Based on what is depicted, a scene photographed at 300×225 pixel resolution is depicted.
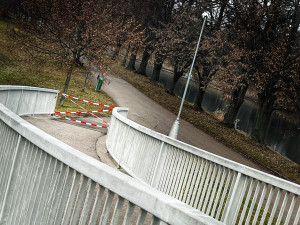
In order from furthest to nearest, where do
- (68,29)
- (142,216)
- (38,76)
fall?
(38,76), (68,29), (142,216)

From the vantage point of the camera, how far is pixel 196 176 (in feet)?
20.0

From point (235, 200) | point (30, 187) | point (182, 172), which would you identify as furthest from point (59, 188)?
point (182, 172)

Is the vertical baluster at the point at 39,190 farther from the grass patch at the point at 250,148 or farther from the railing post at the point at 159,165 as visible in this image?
the grass patch at the point at 250,148

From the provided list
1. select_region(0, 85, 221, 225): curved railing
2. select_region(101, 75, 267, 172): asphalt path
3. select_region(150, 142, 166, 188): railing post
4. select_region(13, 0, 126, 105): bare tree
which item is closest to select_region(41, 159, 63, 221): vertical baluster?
select_region(0, 85, 221, 225): curved railing

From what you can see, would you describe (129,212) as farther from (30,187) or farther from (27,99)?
(27,99)

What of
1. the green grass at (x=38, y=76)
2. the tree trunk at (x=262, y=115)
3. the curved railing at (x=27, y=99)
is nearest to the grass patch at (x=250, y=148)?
the tree trunk at (x=262, y=115)

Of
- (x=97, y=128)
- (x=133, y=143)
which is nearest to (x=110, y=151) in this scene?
(x=133, y=143)

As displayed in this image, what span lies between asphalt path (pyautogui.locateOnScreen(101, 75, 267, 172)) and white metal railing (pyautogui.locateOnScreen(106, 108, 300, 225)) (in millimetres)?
9694

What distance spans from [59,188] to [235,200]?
10.6ft

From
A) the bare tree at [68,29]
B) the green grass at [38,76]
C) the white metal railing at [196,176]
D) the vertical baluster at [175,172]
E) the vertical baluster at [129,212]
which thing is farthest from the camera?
the green grass at [38,76]

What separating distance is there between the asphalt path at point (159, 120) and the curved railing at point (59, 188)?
14087mm

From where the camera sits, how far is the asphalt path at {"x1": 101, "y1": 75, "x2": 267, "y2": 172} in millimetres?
17737

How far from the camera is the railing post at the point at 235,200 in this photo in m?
5.30

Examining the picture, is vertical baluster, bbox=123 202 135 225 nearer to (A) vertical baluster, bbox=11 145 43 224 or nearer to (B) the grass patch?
(A) vertical baluster, bbox=11 145 43 224
